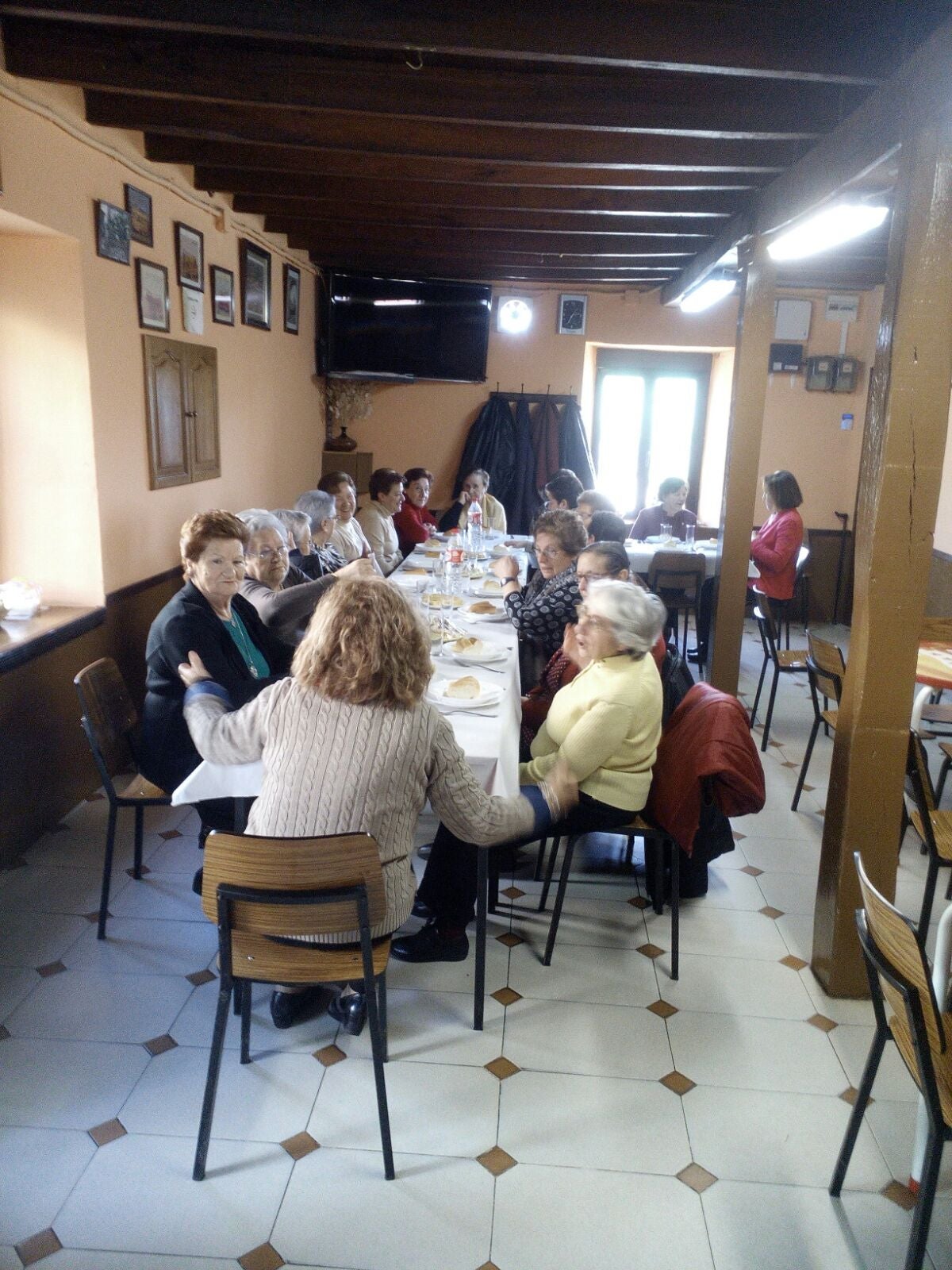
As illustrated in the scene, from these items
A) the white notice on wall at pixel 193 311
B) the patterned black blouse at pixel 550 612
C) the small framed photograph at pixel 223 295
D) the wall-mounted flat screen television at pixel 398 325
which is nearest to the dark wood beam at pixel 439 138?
the white notice on wall at pixel 193 311

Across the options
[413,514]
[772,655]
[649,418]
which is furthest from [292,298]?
[772,655]

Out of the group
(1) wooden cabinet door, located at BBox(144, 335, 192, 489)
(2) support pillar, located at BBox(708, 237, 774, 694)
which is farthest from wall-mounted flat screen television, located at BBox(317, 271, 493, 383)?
(2) support pillar, located at BBox(708, 237, 774, 694)

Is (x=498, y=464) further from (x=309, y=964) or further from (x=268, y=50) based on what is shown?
(x=309, y=964)

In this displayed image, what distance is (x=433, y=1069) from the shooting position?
8.25ft

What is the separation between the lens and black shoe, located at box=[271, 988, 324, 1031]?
266cm

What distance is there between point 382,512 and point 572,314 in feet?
10.8

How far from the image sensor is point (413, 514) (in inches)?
281

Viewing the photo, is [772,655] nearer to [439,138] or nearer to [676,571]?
[676,571]

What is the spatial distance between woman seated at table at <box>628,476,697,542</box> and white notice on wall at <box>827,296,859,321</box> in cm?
229

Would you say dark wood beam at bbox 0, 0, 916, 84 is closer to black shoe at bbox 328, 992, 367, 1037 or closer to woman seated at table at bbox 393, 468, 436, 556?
black shoe at bbox 328, 992, 367, 1037

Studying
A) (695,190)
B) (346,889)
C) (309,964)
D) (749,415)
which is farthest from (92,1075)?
(695,190)

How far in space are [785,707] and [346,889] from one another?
442cm

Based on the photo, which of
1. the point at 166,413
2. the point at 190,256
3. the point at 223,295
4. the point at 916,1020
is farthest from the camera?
the point at 223,295

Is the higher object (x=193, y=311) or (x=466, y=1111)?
(x=193, y=311)
